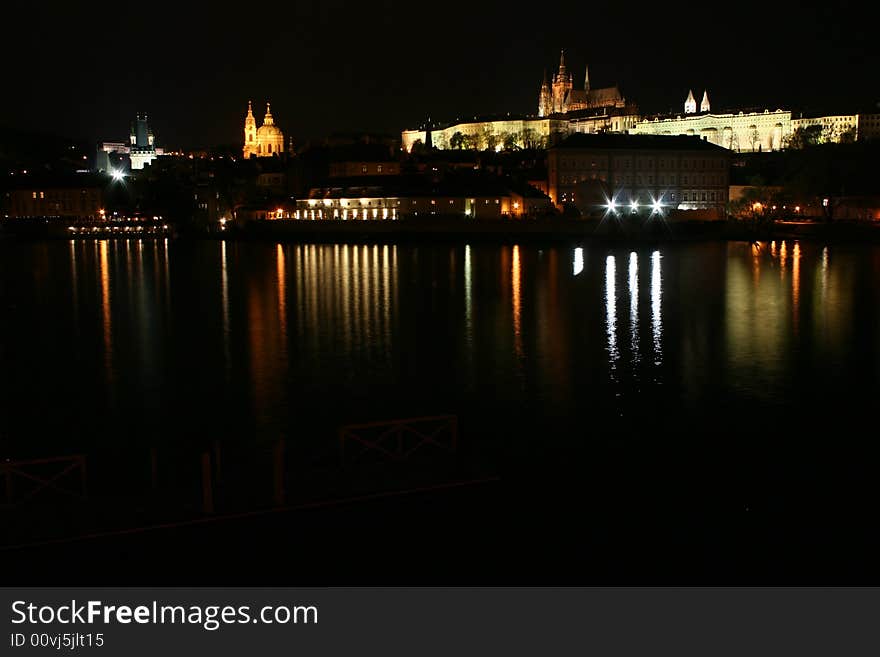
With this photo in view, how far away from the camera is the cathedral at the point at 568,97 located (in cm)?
9775

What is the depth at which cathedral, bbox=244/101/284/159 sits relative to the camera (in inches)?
3674

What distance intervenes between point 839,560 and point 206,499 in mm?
4240

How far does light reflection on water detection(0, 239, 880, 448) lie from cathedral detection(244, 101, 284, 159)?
6828 cm

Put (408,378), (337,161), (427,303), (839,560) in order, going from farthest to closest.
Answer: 1. (337,161)
2. (427,303)
3. (408,378)
4. (839,560)

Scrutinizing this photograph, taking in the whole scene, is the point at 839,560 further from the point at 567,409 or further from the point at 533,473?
the point at 567,409

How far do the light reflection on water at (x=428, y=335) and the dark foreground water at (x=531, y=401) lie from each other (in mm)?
73

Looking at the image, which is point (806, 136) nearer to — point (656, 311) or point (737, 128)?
point (737, 128)

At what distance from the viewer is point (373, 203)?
46.8 m

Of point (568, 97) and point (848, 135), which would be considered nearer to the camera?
point (848, 135)

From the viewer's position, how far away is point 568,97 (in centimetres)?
10244

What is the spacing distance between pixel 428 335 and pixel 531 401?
4742 mm

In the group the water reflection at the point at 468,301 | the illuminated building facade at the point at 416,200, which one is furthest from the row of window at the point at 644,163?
the water reflection at the point at 468,301

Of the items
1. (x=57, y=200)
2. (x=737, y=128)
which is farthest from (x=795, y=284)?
(x=737, y=128)

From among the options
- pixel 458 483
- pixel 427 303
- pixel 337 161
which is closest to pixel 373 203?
pixel 337 161
